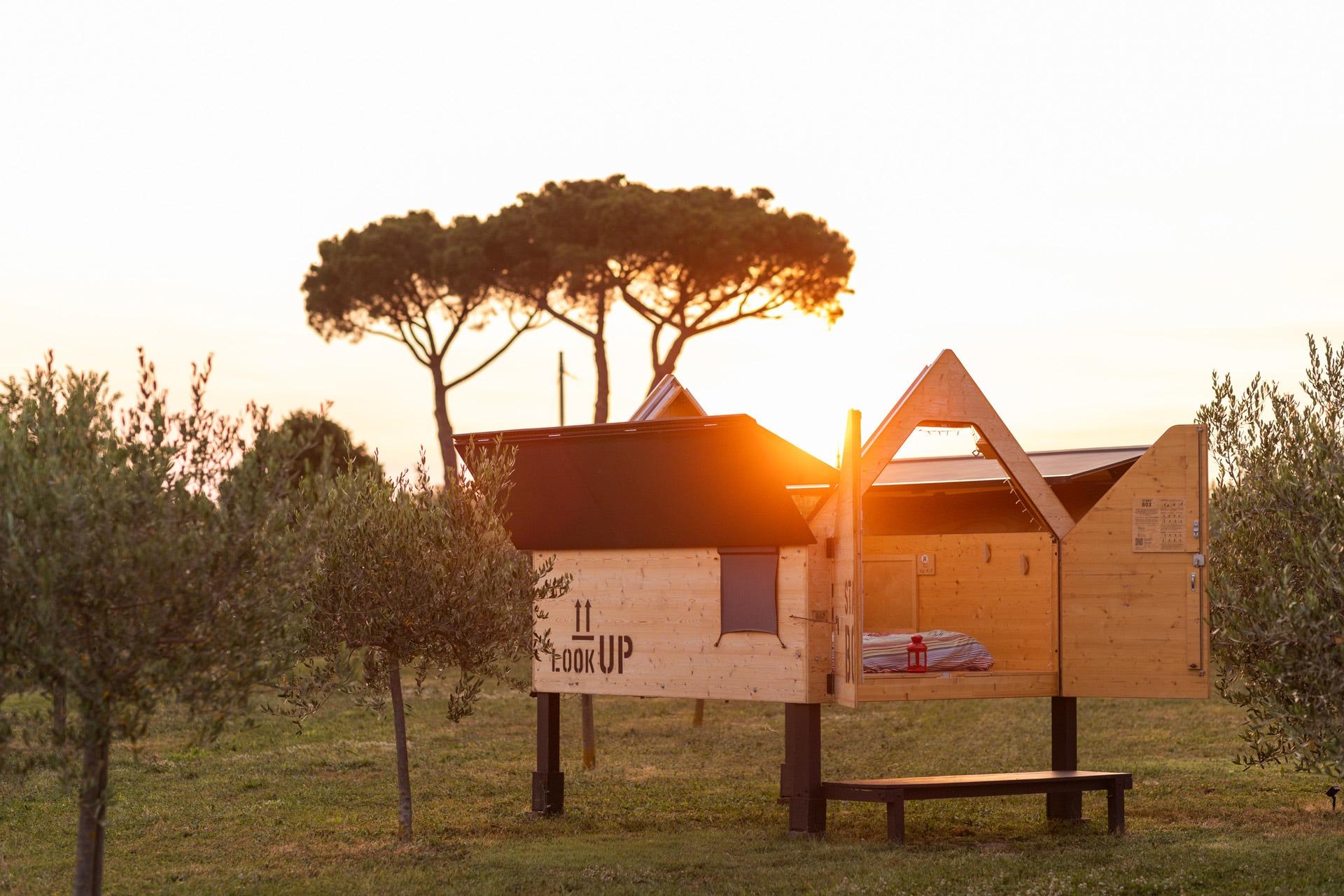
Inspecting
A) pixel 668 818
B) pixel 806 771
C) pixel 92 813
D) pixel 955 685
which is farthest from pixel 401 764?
A: pixel 955 685

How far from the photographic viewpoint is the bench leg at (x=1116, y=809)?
1908cm

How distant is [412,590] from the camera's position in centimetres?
1856

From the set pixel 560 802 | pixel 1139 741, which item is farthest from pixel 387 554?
pixel 1139 741

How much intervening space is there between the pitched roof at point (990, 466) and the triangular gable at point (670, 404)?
340 cm

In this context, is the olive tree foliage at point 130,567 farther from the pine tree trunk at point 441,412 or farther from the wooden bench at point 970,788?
the pine tree trunk at point 441,412

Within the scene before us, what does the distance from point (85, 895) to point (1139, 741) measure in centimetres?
2209

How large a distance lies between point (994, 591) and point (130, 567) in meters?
13.8

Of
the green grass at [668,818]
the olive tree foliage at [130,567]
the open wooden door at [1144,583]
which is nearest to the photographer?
the olive tree foliage at [130,567]

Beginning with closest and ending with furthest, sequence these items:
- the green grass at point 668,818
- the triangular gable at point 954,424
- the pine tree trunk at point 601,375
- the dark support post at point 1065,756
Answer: the green grass at point 668,818 → the triangular gable at point 954,424 → the dark support post at point 1065,756 → the pine tree trunk at point 601,375

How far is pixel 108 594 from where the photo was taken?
11695 mm

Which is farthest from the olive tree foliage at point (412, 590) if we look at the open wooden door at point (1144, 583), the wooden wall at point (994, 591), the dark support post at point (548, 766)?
the open wooden door at point (1144, 583)

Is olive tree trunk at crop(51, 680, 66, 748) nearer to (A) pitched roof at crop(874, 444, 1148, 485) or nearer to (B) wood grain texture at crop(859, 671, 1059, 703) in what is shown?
(B) wood grain texture at crop(859, 671, 1059, 703)

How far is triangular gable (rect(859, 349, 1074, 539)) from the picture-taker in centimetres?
1852

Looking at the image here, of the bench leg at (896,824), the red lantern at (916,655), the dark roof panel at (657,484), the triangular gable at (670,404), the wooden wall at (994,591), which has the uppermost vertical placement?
the triangular gable at (670,404)
